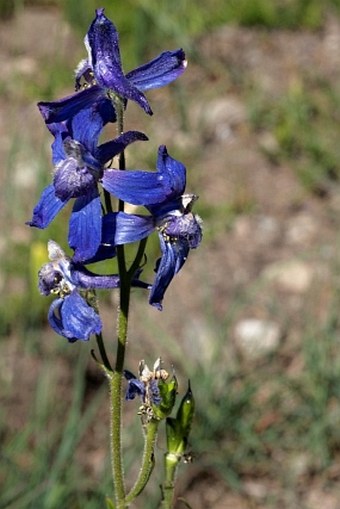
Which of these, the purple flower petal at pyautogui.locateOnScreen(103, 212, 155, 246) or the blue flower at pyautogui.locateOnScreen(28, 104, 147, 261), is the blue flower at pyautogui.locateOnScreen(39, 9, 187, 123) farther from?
the purple flower petal at pyautogui.locateOnScreen(103, 212, 155, 246)

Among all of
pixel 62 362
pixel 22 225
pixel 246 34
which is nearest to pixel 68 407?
pixel 62 362

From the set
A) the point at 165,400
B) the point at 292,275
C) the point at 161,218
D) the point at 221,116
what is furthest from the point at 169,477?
the point at 221,116

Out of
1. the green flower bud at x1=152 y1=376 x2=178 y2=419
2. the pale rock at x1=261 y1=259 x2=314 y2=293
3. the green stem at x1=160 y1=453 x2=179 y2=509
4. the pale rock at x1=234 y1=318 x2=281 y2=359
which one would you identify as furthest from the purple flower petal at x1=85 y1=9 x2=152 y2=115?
the pale rock at x1=261 y1=259 x2=314 y2=293

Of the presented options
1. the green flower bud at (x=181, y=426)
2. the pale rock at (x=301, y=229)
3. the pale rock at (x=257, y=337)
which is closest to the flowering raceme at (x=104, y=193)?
the green flower bud at (x=181, y=426)

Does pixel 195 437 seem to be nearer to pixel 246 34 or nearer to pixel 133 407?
pixel 133 407

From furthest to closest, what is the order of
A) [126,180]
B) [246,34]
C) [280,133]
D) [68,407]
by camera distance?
[246,34] → [280,133] → [68,407] → [126,180]

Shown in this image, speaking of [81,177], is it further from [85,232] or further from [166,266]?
[166,266]

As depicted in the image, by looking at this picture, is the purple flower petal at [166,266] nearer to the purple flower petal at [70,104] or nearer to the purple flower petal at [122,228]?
the purple flower petal at [122,228]
